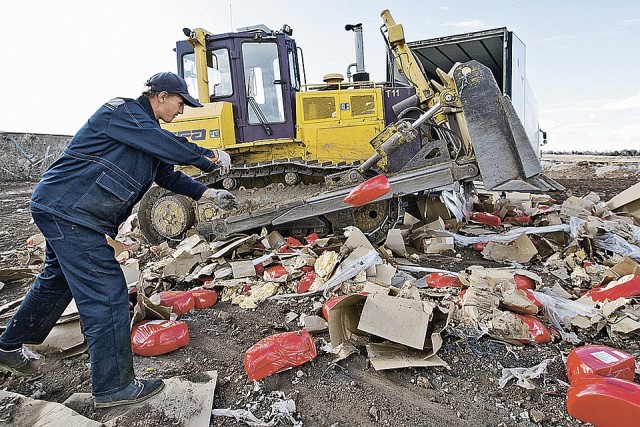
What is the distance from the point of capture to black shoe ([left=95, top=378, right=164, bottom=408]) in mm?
2244

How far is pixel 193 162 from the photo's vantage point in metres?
2.48

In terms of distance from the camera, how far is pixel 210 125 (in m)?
5.55

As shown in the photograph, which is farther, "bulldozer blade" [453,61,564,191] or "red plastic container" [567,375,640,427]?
"bulldozer blade" [453,61,564,191]

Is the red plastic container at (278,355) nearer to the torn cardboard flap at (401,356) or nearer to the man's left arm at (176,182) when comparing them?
the torn cardboard flap at (401,356)

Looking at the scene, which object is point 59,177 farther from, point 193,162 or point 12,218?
point 12,218

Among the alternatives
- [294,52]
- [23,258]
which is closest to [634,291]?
[294,52]

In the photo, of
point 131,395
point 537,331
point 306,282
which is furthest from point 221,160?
point 537,331

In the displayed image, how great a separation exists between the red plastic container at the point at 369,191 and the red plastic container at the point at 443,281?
1.07m

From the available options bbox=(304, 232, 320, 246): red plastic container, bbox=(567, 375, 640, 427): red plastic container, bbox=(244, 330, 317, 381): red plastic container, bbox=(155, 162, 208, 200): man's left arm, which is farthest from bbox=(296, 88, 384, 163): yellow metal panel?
bbox=(567, 375, 640, 427): red plastic container

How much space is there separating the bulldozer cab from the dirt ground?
312cm

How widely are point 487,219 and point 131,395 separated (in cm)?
539

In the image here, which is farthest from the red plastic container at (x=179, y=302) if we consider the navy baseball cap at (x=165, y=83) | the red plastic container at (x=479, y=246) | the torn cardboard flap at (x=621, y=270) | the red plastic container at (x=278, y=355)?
the torn cardboard flap at (x=621, y=270)

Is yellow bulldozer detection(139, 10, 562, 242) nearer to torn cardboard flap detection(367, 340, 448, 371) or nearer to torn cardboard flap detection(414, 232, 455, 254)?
torn cardboard flap detection(414, 232, 455, 254)

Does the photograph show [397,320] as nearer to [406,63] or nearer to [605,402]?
[605,402]
